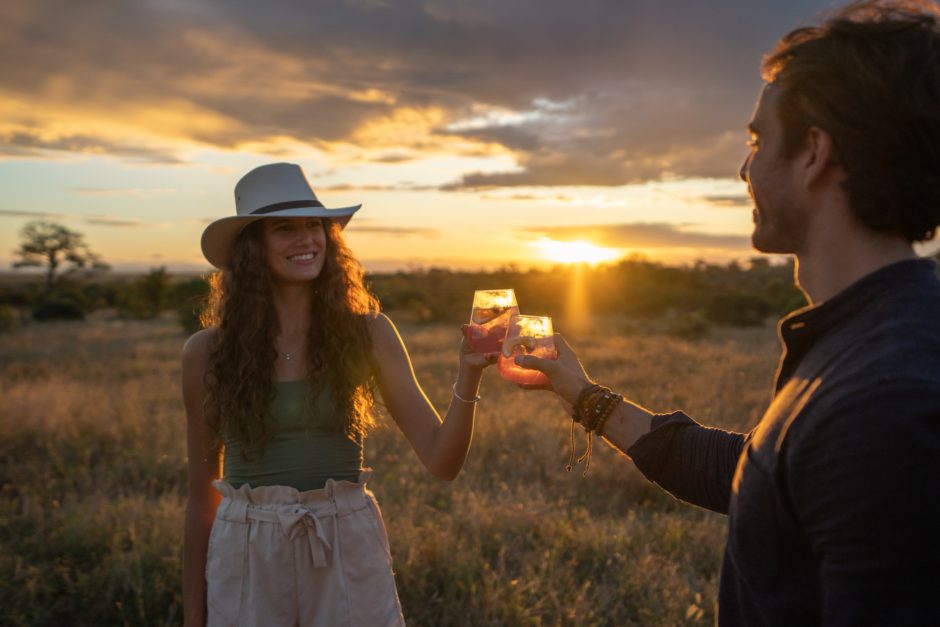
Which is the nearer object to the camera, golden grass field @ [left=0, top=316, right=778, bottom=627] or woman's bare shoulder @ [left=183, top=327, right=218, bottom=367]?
woman's bare shoulder @ [left=183, top=327, right=218, bottom=367]

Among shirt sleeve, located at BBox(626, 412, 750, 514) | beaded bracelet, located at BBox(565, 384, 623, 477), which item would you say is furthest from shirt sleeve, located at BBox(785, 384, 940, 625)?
beaded bracelet, located at BBox(565, 384, 623, 477)

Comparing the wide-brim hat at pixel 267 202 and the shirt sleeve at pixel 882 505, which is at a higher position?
the wide-brim hat at pixel 267 202

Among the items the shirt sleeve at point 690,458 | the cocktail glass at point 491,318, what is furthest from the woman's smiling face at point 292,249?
the shirt sleeve at point 690,458

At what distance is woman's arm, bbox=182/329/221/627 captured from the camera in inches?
110

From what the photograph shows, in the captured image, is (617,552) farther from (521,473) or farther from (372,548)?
(372,548)

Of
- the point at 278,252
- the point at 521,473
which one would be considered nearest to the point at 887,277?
the point at 278,252

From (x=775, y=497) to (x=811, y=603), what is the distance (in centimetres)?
23

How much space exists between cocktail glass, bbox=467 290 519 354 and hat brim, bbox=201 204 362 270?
0.71 m

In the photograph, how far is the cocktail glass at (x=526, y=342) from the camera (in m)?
2.60

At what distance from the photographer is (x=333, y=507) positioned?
259 centimetres

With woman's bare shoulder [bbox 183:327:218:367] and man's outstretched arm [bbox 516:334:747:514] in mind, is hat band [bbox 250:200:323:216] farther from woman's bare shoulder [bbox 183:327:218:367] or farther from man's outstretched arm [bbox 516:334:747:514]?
man's outstretched arm [bbox 516:334:747:514]

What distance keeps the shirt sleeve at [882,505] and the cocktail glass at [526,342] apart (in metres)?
1.34

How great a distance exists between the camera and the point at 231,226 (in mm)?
2945

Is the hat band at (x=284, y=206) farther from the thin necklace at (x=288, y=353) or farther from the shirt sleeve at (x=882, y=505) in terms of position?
the shirt sleeve at (x=882, y=505)
